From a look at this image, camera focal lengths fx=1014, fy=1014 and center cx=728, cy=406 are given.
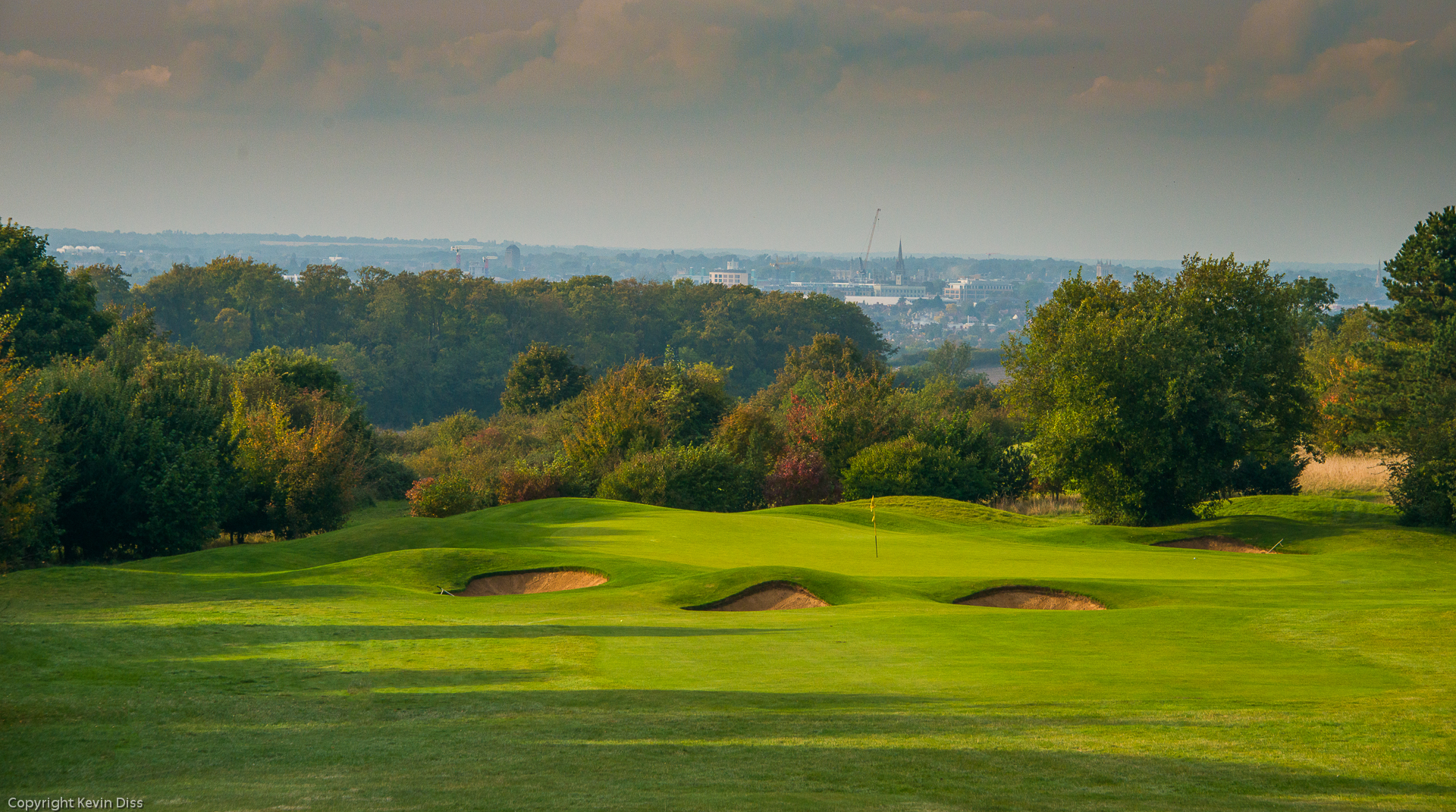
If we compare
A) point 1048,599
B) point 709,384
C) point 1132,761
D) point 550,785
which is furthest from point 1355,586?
point 709,384

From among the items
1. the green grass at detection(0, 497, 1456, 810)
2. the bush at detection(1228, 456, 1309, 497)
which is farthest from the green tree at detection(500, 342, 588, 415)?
the green grass at detection(0, 497, 1456, 810)

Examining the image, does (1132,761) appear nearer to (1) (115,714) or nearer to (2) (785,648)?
(2) (785,648)

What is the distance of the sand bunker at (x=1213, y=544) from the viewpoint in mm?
30109

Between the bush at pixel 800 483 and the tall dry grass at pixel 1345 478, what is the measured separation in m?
19.6

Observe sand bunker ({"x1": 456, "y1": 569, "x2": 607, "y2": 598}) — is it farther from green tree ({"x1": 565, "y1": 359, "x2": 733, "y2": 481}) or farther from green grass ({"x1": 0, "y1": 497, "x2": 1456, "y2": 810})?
green tree ({"x1": 565, "y1": 359, "x2": 733, "y2": 481})

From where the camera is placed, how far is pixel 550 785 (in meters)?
7.25

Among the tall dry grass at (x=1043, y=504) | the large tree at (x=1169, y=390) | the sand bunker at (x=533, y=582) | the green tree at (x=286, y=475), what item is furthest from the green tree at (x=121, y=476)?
the tall dry grass at (x=1043, y=504)

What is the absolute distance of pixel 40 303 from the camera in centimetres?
4222

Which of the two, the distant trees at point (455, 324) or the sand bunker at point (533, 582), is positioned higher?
the distant trees at point (455, 324)

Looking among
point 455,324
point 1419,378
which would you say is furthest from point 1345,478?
point 455,324

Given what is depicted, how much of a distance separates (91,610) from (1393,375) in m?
43.3

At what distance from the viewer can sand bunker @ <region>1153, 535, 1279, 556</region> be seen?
30.1 meters

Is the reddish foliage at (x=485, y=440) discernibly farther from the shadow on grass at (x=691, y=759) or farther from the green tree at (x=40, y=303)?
the shadow on grass at (x=691, y=759)

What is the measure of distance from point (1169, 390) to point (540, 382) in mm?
41369
